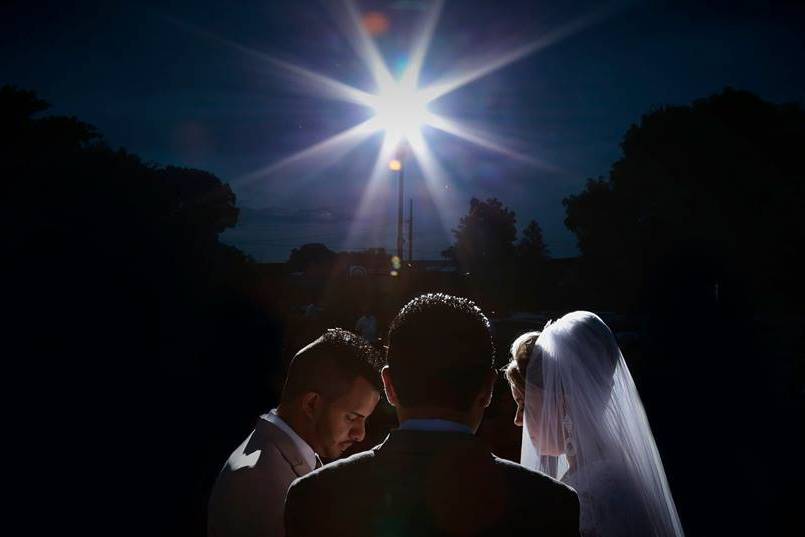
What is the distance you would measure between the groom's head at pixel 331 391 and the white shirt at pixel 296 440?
0.08 metres

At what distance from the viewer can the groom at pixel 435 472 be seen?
165 cm

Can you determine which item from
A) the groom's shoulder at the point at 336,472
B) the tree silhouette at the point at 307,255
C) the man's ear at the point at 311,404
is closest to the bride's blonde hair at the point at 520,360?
the man's ear at the point at 311,404

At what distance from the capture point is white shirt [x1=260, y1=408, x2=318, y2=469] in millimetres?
2537

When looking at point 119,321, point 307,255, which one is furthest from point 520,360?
point 307,255

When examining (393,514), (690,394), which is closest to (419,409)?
Answer: (393,514)

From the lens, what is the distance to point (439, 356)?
Answer: 5.98 ft

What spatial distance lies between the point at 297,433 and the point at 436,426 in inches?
40.6

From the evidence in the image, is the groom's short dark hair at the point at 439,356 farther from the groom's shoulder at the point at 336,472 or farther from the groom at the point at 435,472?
the groom's shoulder at the point at 336,472

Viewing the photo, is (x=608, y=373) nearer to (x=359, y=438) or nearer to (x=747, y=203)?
(x=359, y=438)

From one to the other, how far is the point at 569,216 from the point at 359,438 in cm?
3278

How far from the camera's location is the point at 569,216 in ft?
112

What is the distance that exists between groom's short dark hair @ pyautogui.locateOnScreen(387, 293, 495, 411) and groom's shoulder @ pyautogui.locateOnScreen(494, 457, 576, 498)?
0.21 m

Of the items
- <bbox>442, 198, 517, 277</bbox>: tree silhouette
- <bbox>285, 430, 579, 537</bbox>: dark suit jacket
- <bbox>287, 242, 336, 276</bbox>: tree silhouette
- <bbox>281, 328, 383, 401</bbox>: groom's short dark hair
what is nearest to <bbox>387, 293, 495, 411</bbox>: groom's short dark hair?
<bbox>285, 430, 579, 537</bbox>: dark suit jacket

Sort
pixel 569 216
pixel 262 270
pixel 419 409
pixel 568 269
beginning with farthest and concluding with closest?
pixel 568 269 → pixel 569 216 → pixel 262 270 → pixel 419 409
